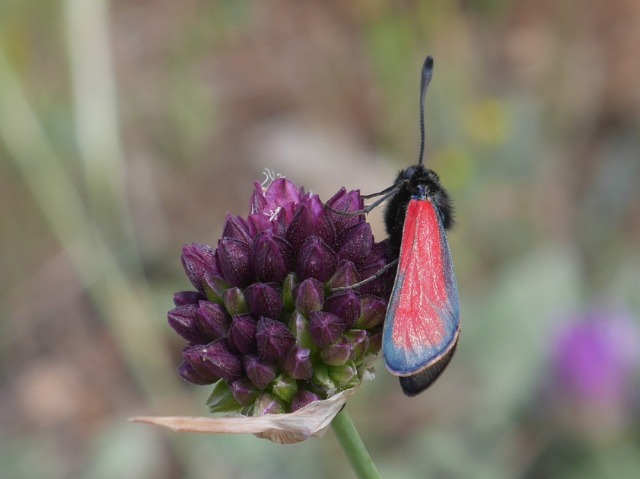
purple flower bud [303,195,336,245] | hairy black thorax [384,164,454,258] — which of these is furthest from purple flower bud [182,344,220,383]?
hairy black thorax [384,164,454,258]

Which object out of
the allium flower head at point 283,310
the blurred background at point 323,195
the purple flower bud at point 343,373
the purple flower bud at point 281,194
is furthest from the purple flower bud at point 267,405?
the blurred background at point 323,195

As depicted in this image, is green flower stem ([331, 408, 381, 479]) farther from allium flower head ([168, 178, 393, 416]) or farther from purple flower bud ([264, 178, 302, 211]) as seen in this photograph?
purple flower bud ([264, 178, 302, 211])

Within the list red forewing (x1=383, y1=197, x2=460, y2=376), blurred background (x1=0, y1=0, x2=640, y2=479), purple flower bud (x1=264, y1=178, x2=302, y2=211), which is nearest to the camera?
red forewing (x1=383, y1=197, x2=460, y2=376)

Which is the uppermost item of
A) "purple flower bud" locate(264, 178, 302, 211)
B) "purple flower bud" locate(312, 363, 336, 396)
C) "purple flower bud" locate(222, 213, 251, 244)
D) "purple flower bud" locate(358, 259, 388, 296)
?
"purple flower bud" locate(264, 178, 302, 211)

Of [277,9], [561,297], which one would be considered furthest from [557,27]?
[277,9]

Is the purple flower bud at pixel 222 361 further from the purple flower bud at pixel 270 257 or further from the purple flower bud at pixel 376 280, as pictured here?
the purple flower bud at pixel 376 280

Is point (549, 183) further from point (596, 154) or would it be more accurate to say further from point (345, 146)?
point (345, 146)

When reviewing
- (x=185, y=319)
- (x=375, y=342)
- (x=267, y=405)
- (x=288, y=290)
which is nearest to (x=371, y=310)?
(x=375, y=342)
